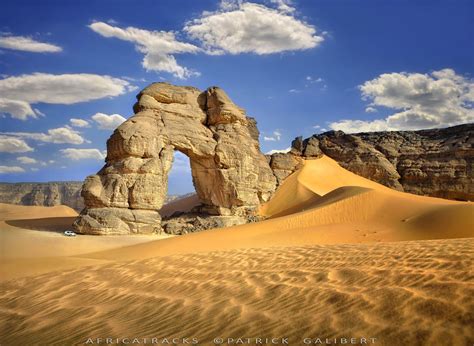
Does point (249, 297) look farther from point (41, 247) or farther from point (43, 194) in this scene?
point (43, 194)

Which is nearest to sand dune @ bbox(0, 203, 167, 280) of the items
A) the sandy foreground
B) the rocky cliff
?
the sandy foreground

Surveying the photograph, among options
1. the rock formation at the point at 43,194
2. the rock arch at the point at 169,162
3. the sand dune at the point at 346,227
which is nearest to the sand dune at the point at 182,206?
the rock arch at the point at 169,162

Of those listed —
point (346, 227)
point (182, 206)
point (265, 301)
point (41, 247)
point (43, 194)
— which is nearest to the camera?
point (265, 301)

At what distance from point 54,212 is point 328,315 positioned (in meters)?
34.2

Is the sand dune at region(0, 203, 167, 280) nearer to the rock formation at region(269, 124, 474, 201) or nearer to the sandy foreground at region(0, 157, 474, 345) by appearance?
the sandy foreground at region(0, 157, 474, 345)

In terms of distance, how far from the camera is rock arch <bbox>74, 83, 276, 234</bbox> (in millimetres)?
17516

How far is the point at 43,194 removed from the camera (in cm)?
4591

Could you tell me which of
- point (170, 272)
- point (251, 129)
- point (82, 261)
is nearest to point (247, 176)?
point (251, 129)

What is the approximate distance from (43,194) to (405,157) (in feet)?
141

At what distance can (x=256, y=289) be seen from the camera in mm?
5293

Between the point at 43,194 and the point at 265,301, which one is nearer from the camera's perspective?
the point at 265,301

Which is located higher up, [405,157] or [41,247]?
[405,157]

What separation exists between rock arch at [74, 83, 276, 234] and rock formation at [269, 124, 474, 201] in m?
5.72

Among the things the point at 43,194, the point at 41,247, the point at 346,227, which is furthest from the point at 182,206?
the point at 43,194
